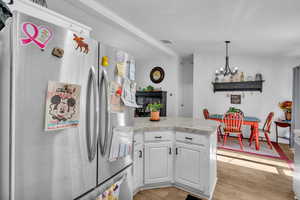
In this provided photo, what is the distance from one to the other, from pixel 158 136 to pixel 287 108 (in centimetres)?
466

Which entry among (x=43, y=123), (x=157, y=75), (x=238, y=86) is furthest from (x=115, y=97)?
(x=238, y=86)

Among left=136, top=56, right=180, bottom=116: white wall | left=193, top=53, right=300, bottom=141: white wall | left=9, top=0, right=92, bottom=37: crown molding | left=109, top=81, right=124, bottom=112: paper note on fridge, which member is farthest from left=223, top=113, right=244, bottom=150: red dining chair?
left=9, top=0, right=92, bottom=37: crown molding

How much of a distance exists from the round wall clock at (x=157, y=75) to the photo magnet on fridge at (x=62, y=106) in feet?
16.0

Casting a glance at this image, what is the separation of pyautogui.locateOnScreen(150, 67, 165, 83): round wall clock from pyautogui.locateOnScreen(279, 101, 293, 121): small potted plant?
12.6 feet

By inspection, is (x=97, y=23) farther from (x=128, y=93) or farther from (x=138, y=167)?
(x=138, y=167)

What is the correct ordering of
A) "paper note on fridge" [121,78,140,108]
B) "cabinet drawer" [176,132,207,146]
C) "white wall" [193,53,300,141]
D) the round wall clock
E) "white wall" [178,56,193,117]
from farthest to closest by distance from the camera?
1. "white wall" [178,56,193,117]
2. the round wall clock
3. "white wall" [193,53,300,141]
4. "cabinet drawer" [176,132,207,146]
5. "paper note on fridge" [121,78,140,108]

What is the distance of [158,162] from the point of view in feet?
6.65

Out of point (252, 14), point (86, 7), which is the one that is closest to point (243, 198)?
point (252, 14)

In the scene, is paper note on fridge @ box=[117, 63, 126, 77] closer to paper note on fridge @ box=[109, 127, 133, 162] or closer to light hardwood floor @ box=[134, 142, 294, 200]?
paper note on fridge @ box=[109, 127, 133, 162]

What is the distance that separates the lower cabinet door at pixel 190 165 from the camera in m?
1.87

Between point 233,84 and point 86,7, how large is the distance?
15.6 feet

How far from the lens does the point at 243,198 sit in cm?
195

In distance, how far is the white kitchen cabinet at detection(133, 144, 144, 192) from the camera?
189 cm

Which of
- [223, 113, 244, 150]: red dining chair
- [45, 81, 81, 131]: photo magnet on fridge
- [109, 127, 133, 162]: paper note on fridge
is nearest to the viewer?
[45, 81, 81, 131]: photo magnet on fridge
